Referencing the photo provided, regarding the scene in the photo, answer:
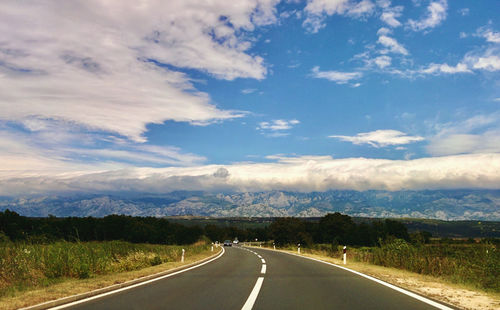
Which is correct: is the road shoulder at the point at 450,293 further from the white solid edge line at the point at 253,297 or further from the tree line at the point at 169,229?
the tree line at the point at 169,229

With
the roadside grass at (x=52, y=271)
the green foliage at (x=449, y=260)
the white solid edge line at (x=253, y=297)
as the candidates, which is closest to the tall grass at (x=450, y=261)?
the green foliage at (x=449, y=260)

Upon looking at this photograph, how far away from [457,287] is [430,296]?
7.99ft

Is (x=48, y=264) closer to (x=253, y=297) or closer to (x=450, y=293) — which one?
(x=253, y=297)

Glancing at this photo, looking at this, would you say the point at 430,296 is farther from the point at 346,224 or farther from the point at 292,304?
the point at 346,224

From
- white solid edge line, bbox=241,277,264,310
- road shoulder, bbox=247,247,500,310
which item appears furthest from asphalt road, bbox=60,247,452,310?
road shoulder, bbox=247,247,500,310

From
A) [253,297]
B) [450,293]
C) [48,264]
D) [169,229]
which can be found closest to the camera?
→ [253,297]

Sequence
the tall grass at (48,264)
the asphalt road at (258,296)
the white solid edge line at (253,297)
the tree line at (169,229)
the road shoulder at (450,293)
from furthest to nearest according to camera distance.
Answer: the tree line at (169,229)
the tall grass at (48,264)
the road shoulder at (450,293)
the asphalt road at (258,296)
the white solid edge line at (253,297)

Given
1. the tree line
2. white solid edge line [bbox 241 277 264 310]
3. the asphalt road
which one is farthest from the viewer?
the tree line

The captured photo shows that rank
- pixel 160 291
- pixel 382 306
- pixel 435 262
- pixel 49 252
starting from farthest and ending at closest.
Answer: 1. pixel 435 262
2. pixel 49 252
3. pixel 160 291
4. pixel 382 306

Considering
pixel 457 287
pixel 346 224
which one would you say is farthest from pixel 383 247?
pixel 346 224

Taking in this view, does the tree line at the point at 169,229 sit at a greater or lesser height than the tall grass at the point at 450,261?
lesser

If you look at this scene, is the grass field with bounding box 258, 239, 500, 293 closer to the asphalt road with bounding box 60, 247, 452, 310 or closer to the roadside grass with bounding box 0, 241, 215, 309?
the asphalt road with bounding box 60, 247, 452, 310

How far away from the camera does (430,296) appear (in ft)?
29.4

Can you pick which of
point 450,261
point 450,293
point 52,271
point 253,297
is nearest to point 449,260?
point 450,261
